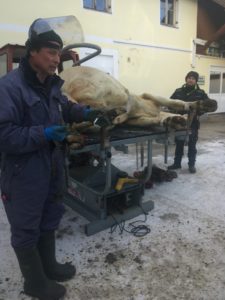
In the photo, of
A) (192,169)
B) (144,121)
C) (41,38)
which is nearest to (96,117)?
(41,38)

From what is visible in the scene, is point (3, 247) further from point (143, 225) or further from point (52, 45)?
point (52, 45)

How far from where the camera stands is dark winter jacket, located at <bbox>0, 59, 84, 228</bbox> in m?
1.72

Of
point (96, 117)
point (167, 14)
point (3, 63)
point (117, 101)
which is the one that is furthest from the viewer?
point (167, 14)

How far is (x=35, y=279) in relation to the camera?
2.07 meters

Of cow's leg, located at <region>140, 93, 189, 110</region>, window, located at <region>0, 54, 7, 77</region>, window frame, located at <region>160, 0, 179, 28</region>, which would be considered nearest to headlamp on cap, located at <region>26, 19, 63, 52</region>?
cow's leg, located at <region>140, 93, 189, 110</region>

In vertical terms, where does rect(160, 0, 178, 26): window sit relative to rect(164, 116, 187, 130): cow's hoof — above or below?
above

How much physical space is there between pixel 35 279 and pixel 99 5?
897cm

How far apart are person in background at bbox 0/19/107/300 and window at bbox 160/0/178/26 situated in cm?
1047

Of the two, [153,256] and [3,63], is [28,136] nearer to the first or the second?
[153,256]

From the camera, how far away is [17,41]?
757cm

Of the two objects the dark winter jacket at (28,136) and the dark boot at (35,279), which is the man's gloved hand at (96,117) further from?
the dark boot at (35,279)

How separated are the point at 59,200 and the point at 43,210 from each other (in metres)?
0.13

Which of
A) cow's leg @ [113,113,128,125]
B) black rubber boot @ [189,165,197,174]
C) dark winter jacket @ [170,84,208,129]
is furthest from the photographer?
black rubber boot @ [189,165,197,174]

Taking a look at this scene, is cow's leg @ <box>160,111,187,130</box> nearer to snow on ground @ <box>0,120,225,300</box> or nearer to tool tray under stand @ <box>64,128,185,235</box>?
tool tray under stand @ <box>64,128,185,235</box>
